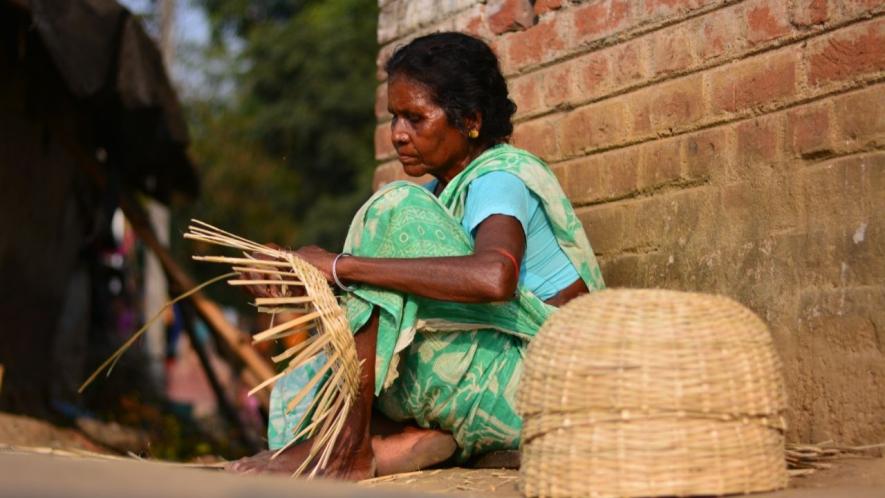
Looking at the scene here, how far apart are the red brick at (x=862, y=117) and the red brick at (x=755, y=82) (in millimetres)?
168

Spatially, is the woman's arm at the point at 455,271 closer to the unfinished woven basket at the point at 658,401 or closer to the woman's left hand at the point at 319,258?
the woman's left hand at the point at 319,258

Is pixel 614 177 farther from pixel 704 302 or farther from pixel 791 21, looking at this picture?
pixel 704 302

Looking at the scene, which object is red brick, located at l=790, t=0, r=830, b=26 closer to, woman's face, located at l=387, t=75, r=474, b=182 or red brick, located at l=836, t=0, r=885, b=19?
red brick, located at l=836, t=0, r=885, b=19

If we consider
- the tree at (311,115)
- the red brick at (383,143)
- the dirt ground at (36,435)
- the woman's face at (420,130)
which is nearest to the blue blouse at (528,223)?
the woman's face at (420,130)

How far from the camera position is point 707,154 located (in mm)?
3283

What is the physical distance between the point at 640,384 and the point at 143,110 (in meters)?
4.48

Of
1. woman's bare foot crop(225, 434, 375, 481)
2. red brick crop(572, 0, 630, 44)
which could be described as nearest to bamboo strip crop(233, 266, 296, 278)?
woman's bare foot crop(225, 434, 375, 481)

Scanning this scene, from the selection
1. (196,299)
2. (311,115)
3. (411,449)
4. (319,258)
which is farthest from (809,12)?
(311,115)

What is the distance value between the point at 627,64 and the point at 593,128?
9.2 inches

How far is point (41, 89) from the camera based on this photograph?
617 cm

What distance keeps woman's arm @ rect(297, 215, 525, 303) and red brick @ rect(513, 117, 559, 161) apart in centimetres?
101

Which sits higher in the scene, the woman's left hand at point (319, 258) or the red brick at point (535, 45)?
the red brick at point (535, 45)

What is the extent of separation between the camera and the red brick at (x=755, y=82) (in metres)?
3.06

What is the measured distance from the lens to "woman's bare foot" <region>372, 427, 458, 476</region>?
9.98 feet
